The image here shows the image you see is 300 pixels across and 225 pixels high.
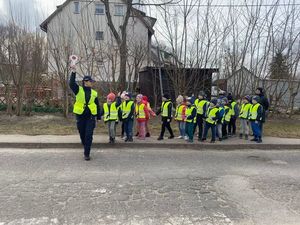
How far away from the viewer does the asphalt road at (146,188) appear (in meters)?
3.88

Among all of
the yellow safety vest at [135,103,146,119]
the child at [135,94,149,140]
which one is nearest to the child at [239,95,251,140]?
the child at [135,94,149,140]

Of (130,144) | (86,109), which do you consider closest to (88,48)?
(130,144)

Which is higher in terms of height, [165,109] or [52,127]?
[165,109]

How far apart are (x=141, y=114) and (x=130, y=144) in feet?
3.48

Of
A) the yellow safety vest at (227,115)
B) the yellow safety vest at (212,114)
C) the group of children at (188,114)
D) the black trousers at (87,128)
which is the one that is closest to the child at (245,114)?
the group of children at (188,114)

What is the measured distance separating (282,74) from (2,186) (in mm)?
14005

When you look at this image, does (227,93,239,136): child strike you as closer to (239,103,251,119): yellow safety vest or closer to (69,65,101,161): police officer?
(239,103,251,119): yellow safety vest

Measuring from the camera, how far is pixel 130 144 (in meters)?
8.27

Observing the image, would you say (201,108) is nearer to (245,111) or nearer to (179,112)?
(179,112)

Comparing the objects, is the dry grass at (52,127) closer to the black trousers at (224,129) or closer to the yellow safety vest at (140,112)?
the yellow safety vest at (140,112)

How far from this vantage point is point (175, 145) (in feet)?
27.4

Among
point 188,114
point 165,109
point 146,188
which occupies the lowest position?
point 146,188

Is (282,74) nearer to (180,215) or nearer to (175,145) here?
(175,145)

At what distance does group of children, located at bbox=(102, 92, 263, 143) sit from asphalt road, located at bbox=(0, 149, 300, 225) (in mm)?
1276
